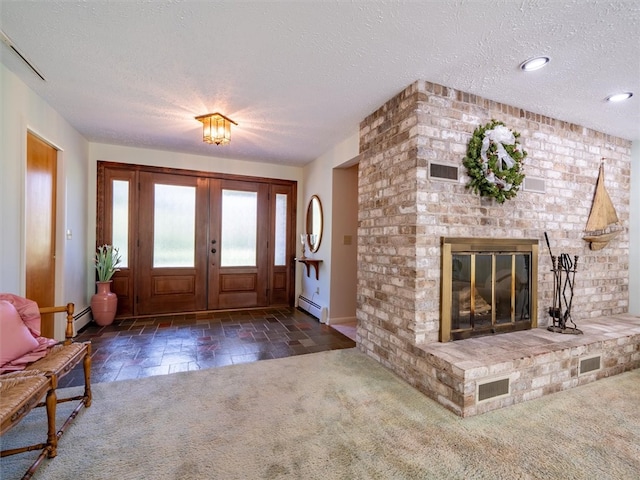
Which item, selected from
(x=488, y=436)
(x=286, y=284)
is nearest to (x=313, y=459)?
(x=488, y=436)

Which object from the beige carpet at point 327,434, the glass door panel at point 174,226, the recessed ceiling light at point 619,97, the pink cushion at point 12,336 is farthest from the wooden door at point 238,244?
the recessed ceiling light at point 619,97

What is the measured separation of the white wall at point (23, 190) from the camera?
235 centimetres

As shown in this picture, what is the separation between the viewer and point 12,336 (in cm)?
180

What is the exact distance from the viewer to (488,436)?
6.06 feet

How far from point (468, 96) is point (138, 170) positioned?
→ 178 inches

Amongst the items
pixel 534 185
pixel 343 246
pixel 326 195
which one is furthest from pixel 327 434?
pixel 326 195

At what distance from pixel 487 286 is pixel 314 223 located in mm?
2871

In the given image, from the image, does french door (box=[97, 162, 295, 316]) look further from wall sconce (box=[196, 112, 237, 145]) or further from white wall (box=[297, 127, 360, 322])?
wall sconce (box=[196, 112, 237, 145])

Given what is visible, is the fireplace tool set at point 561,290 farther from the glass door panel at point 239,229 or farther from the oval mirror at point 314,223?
the glass door panel at point 239,229

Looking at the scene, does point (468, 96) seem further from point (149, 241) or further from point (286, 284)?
point (149, 241)

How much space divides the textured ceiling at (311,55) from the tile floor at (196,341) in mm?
2544

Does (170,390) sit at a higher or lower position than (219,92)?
lower

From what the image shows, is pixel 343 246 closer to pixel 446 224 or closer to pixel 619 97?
pixel 446 224

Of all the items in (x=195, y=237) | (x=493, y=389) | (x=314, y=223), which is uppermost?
(x=314, y=223)
